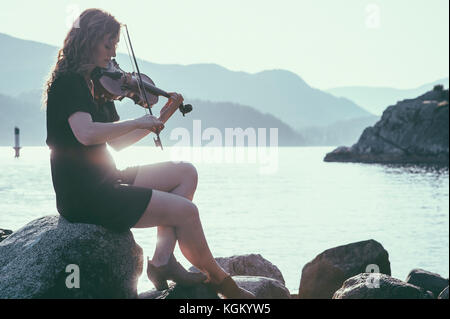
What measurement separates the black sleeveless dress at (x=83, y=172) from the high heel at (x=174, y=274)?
0.54 meters

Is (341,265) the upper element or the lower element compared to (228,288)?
lower

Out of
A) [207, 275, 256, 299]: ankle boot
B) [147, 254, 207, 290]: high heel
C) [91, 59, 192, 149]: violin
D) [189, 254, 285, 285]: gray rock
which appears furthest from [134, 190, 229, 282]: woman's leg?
[189, 254, 285, 285]: gray rock

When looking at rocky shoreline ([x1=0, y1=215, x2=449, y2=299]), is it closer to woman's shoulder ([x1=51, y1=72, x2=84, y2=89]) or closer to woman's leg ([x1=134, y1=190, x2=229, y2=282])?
woman's leg ([x1=134, y1=190, x2=229, y2=282])

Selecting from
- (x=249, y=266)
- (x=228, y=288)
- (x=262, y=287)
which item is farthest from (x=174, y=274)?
(x=249, y=266)

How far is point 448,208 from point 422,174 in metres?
32.1

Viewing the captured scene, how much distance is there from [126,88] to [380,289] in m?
3.90

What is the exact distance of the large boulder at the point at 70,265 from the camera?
489 centimetres

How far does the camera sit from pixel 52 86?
4668 mm

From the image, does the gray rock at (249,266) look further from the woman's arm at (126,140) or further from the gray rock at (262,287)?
the woman's arm at (126,140)

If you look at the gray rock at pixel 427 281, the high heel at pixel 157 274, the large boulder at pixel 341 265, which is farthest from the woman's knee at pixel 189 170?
the gray rock at pixel 427 281

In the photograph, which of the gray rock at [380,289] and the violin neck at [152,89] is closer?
the violin neck at [152,89]

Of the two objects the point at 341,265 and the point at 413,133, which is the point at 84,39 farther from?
the point at 413,133

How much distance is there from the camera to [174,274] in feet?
16.9

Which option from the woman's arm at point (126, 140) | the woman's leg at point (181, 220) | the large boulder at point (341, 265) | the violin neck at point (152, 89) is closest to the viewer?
the woman's leg at point (181, 220)
